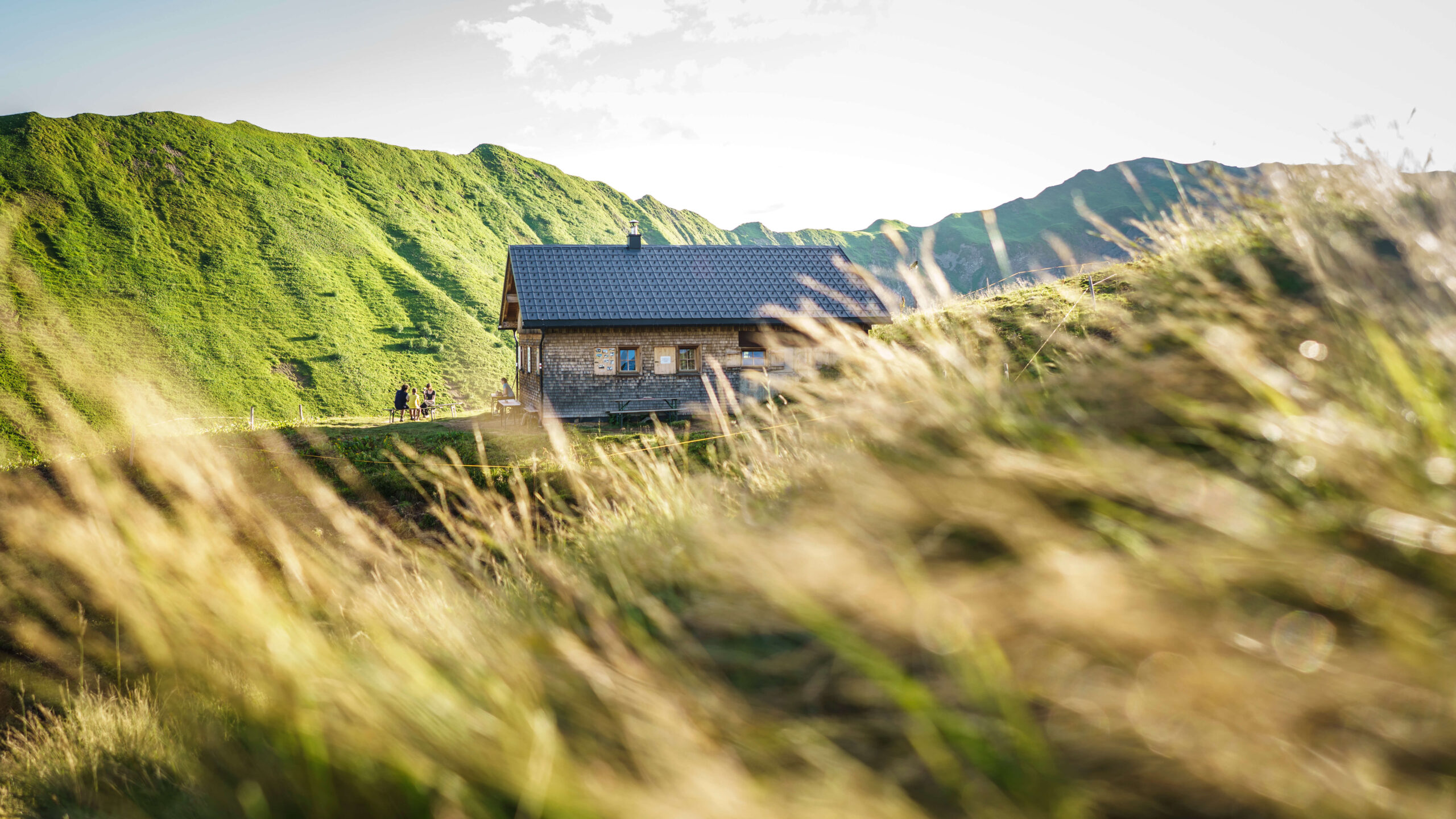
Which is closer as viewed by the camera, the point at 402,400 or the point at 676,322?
the point at 676,322

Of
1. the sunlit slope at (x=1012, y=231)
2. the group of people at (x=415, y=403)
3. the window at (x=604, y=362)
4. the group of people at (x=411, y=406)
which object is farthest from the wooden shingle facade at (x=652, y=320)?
the sunlit slope at (x=1012, y=231)

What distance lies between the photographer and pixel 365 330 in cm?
5641

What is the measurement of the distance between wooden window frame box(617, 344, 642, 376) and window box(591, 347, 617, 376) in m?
0.13

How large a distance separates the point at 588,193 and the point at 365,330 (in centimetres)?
8033

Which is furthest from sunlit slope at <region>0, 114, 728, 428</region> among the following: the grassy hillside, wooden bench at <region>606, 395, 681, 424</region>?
wooden bench at <region>606, 395, 681, 424</region>

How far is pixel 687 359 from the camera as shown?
869 inches

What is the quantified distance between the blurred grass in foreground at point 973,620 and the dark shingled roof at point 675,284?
17.9 metres

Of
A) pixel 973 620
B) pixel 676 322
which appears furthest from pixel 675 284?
pixel 973 620

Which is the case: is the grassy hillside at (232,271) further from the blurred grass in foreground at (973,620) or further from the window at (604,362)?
the blurred grass in foreground at (973,620)

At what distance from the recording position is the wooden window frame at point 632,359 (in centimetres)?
2146

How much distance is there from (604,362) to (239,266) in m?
51.2

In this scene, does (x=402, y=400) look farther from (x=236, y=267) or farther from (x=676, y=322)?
(x=236, y=267)

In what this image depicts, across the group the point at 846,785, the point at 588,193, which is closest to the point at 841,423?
the point at 846,785

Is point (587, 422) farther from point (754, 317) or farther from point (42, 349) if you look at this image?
point (42, 349)
